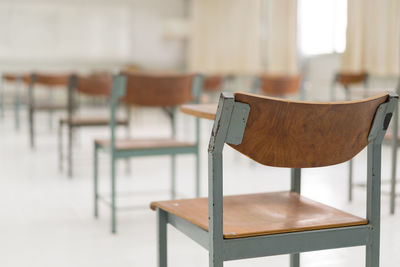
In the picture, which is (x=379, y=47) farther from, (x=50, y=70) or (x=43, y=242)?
(x=50, y=70)

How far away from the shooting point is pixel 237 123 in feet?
3.60

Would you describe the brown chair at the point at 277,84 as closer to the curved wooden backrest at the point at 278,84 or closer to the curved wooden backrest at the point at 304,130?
the curved wooden backrest at the point at 278,84

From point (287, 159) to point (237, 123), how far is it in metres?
0.16

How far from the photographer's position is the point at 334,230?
1.27 meters

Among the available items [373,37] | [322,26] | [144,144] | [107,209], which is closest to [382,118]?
[144,144]

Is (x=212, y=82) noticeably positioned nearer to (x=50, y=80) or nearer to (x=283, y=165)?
(x=50, y=80)

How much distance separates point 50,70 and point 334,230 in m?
10.3

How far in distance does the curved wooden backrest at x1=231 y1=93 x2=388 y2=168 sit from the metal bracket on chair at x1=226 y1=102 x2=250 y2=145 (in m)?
0.01

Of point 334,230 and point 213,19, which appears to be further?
point 213,19

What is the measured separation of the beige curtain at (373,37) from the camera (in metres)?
5.84

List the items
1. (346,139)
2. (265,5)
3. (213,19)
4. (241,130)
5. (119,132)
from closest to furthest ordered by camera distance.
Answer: (241,130) < (346,139) < (119,132) < (265,5) < (213,19)

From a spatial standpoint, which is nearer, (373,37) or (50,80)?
(50,80)

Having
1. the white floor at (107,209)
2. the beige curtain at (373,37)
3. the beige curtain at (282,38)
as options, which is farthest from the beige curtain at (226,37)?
the white floor at (107,209)

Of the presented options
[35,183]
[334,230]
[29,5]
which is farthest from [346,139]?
[29,5]
